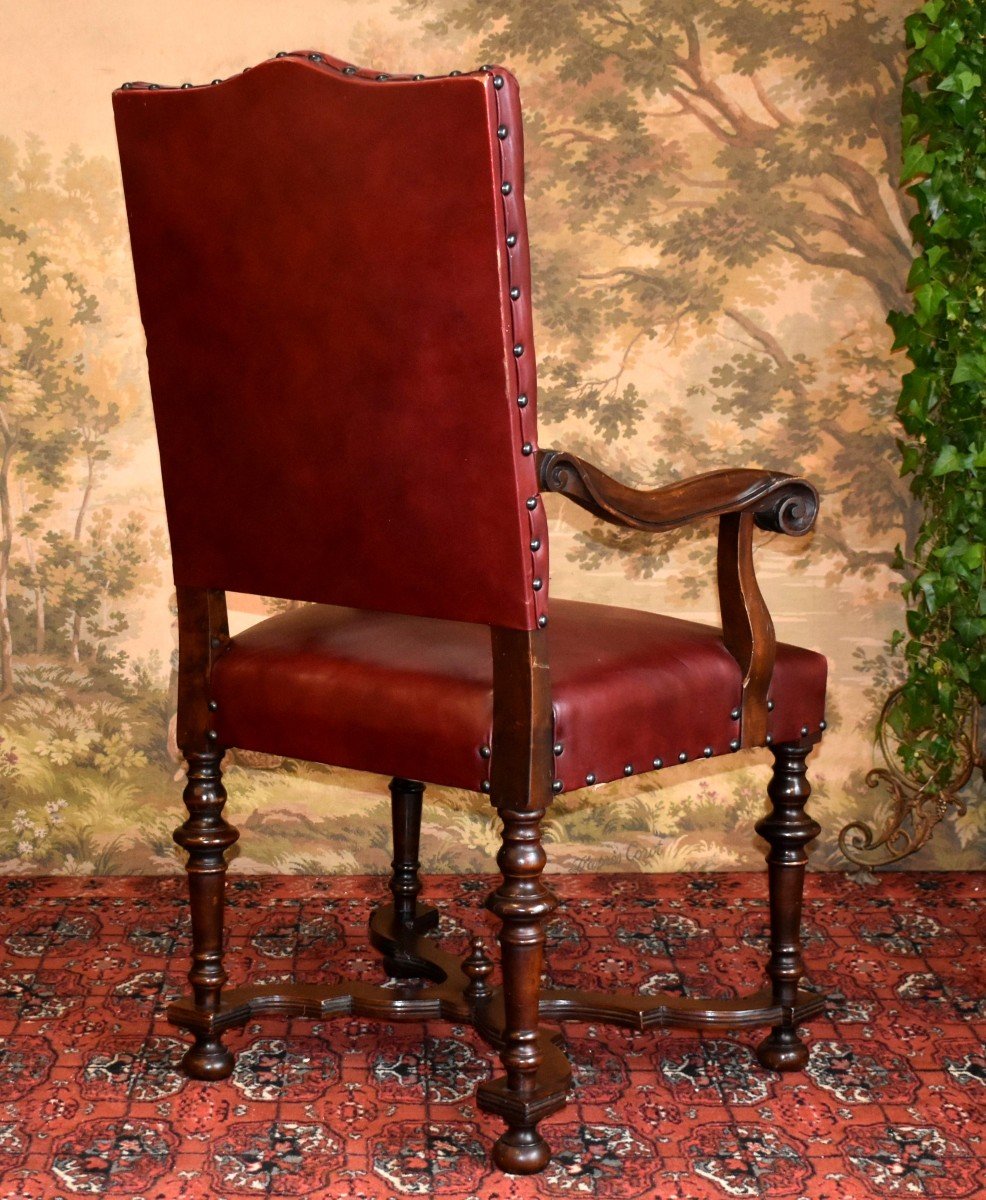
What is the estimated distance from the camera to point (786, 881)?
91.0 inches

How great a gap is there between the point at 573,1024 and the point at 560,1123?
12.1 inches

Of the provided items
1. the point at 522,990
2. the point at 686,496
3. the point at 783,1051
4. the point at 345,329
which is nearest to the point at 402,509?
the point at 345,329

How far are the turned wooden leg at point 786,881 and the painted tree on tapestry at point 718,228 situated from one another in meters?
0.94

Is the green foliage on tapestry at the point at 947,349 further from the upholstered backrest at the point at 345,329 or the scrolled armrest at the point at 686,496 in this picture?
the upholstered backrest at the point at 345,329

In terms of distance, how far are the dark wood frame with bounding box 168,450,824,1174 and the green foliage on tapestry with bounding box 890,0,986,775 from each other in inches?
31.8

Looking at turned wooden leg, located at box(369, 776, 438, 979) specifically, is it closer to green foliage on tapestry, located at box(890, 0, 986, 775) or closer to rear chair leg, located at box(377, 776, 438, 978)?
rear chair leg, located at box(377, 776, 438, 978)

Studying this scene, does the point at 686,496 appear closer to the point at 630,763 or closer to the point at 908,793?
the point at 630,763

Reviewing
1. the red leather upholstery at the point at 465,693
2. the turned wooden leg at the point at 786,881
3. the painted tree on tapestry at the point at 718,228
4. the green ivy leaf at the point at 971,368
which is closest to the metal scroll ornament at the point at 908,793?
the painted tree on tapestry at the point at 718,228

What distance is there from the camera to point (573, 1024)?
8.13 feet

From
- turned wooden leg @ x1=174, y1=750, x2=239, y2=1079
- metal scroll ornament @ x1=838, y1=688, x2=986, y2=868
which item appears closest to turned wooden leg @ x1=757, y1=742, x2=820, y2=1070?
turned wooden leg @ x1=174, y1=750, x2=239, y2=1079

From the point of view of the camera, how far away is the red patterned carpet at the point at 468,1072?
2.05 meters

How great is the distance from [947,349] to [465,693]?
140cm

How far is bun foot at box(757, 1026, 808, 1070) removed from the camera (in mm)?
2326

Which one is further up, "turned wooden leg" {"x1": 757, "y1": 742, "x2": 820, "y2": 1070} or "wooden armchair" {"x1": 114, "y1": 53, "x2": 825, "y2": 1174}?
"wooden armchair" {"x1": 114, "y1": 53, "x2": 825, "y2": 1174}
